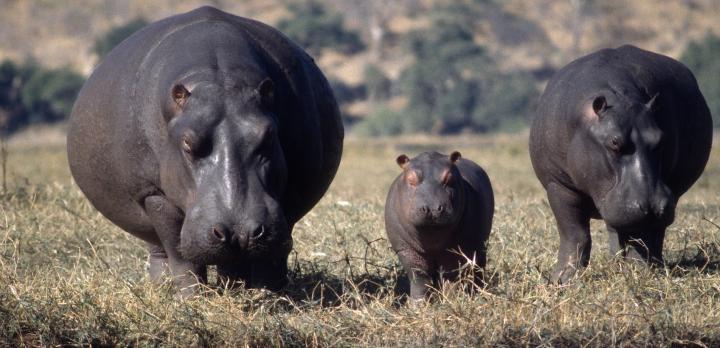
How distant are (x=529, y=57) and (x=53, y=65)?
20.7 metres

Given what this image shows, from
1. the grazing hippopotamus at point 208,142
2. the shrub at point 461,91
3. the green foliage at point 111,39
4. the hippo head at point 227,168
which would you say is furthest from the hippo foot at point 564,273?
the green foliage at point 111,39

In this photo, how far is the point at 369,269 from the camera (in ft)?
22.6

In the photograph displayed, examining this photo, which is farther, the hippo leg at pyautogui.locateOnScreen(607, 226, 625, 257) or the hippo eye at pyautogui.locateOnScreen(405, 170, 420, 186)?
the hippo leg at pyautogui.locateOnScreen(607, 226, 625, 257)

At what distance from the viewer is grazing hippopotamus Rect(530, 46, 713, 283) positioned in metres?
5.93

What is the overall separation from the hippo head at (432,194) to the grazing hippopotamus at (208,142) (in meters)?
0.50

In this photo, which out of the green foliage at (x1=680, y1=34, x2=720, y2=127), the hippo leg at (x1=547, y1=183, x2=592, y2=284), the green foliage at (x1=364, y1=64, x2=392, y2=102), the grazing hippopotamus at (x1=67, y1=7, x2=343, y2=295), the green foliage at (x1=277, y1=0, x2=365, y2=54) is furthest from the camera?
the green foliage at (x1=277, y1=0, x2=365, y2=54)

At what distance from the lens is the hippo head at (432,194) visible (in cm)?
562

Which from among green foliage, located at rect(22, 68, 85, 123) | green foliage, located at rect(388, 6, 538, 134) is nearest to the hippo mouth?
green foliage, located at rect(388, 6, 538, 134)

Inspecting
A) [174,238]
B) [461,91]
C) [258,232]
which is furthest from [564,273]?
[461,91]

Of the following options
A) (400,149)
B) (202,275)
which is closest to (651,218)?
(202,275)

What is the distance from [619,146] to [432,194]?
3.56 feet

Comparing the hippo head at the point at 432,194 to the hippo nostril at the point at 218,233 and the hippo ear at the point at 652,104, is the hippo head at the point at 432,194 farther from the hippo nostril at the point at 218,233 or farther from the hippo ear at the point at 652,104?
the hippo nostril at the point at 218,233

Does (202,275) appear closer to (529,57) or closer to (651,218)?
(651,218)

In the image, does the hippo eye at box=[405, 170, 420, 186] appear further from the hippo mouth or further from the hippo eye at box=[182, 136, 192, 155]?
the hippo eye at box=[182, 136, 192, 155]
